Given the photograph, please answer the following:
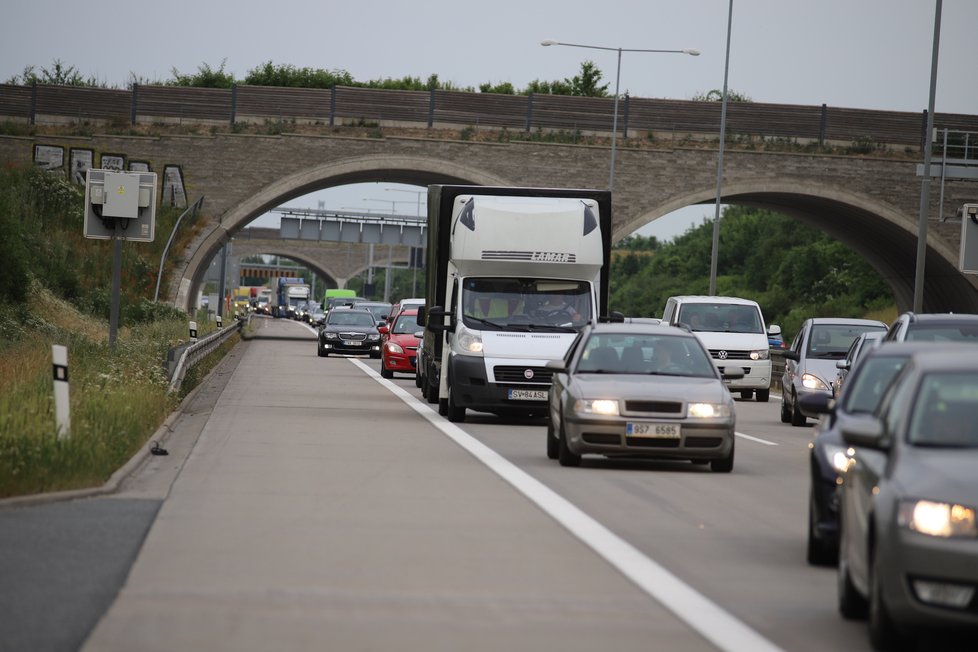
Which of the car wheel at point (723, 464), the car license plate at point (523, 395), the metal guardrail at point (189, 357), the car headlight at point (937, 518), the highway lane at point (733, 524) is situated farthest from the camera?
the metal guardrail at point (189, 357)

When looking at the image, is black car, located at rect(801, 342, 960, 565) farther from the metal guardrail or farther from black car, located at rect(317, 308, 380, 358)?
black car, located at rect(317, 308, 380, 358)

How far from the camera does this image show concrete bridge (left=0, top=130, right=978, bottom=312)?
60938 millimetres

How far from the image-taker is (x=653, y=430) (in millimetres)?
15430

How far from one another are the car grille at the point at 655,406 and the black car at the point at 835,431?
562cm

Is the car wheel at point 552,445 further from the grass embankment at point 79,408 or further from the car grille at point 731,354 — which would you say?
the car grille at point 731,354

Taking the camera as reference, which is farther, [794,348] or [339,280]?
[339,280]

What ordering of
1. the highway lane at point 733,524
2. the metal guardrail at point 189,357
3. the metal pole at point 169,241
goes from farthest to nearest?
the metal pole at point 169,241
the metal guardrail at point 189,357
the highway lane at point 733,524

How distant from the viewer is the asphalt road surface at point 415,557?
7.31 metres

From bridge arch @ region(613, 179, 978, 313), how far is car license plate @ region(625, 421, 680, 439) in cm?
4642

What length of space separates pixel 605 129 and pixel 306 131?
448 inches

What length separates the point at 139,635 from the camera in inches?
278

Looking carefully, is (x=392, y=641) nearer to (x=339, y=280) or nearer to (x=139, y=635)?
(x=139, y=635)

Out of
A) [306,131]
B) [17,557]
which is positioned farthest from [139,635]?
[306,131]

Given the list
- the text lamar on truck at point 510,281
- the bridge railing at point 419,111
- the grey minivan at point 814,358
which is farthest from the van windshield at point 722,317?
the bridge railing at point 419,111
